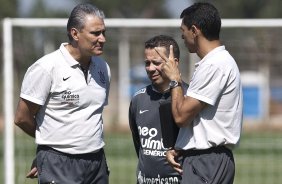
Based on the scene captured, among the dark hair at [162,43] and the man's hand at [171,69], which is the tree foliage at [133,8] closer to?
the dark hair at [162,43]

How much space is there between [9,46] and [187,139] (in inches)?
166

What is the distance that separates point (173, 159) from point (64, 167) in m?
0.80

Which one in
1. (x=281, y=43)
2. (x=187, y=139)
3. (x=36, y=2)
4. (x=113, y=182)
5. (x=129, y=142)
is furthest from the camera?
(x=36, y=2)

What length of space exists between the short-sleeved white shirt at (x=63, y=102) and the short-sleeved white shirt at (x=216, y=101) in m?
0.82

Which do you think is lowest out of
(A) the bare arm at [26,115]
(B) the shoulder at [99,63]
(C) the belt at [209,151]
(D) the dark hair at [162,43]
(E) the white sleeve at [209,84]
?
(C) the belt at [209,151]

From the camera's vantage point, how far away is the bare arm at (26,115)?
6910 mm

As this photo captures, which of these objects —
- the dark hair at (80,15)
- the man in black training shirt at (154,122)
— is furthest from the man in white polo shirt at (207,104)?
the dark hair at (80,15)

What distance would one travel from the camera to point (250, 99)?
82.5 feet

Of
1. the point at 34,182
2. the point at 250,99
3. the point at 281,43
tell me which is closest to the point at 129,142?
the point at 281,43

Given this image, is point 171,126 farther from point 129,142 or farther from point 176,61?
point 129,142

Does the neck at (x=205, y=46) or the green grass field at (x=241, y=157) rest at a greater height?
the neck at (x=205, y=46)

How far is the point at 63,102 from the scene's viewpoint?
6852 mm

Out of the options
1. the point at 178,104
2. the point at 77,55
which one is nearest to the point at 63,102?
the point at 77,55

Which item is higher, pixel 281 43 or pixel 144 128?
pixel 281 43
